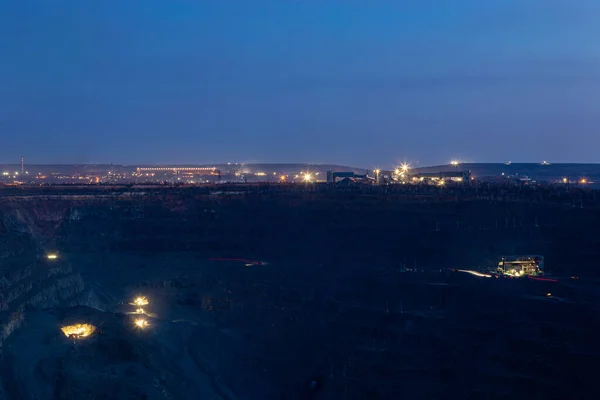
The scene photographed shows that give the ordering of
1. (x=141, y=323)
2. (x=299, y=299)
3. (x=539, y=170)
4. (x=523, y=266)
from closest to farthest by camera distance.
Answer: (x=141, y=323) → (x=299, y=299) → (x=523, y=266) → (x=539, y=170)

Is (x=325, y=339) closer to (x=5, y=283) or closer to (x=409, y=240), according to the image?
(x=409, y=240)

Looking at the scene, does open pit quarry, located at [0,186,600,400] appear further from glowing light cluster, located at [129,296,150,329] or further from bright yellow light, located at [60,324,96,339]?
glowing light cluster, located at [129,296,150,329]

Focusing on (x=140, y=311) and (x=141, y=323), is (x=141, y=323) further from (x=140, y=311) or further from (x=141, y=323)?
(x=140, y=311)

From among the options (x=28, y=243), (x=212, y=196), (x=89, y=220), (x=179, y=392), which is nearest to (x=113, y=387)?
(x=179, y=392)

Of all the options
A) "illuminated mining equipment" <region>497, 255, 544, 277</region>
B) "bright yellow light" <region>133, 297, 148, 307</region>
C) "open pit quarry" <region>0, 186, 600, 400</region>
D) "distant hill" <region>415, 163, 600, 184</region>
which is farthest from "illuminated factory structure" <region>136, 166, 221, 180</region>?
"illuminated mining equipment" <region>497, 255, 544, 277</region>

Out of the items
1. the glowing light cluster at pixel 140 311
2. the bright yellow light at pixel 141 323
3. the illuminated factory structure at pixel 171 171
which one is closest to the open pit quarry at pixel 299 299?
the glowing light cluster at pixel 140 311

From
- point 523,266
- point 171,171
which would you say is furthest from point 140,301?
point 171,171
